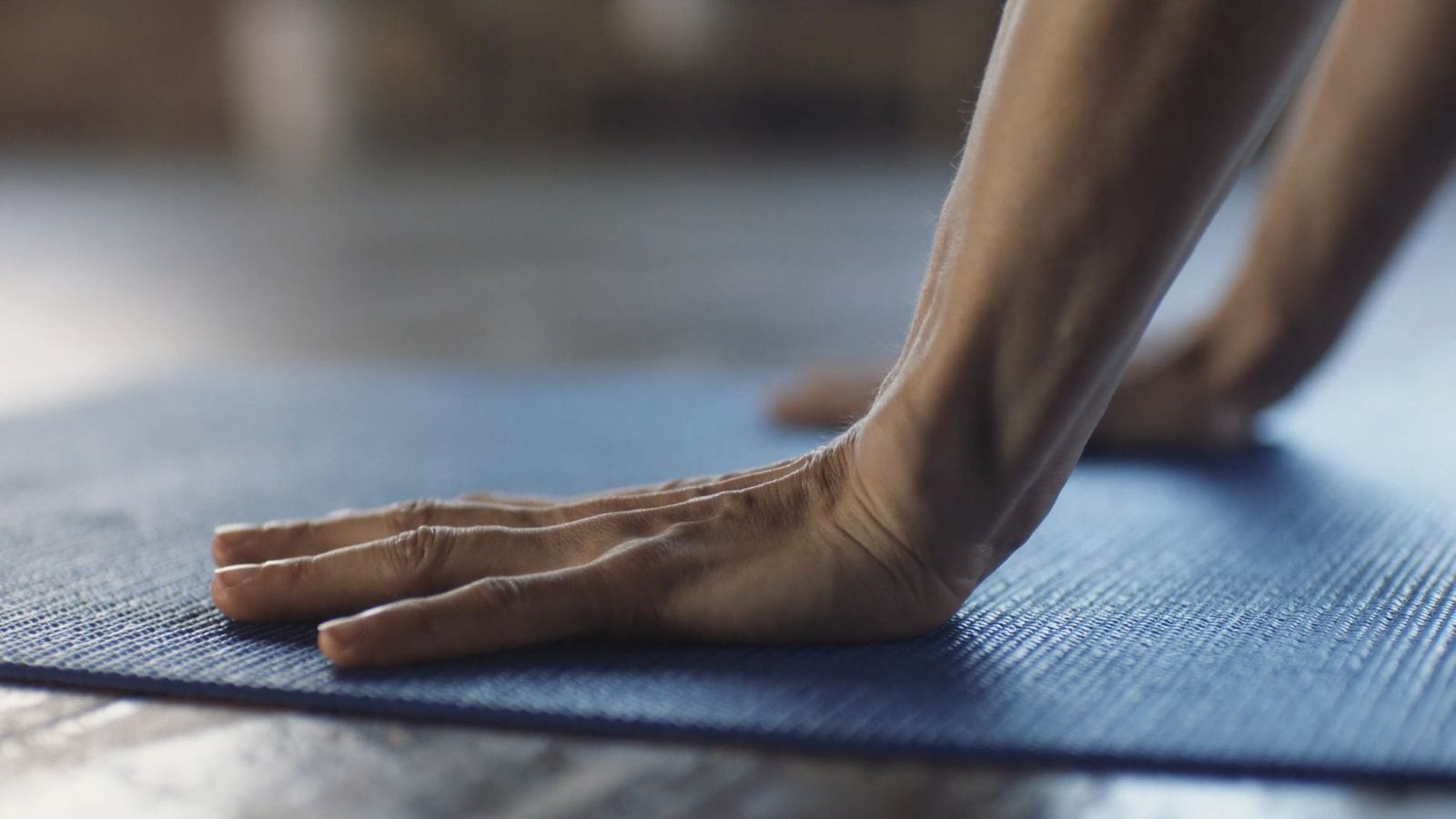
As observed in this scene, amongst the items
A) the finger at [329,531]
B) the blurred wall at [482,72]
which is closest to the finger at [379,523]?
the finger at [329,531]

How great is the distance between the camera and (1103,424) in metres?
1.25

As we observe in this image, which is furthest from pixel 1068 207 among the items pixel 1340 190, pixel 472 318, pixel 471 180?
pixel 471 180

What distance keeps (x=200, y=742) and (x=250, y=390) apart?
1053 mm

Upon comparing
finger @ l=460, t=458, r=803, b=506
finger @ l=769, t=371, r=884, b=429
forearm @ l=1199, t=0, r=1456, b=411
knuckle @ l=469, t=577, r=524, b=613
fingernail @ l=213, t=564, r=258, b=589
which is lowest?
finger @ l=769, t=371, r=884, b=429

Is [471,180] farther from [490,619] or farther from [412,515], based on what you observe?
[490,619]

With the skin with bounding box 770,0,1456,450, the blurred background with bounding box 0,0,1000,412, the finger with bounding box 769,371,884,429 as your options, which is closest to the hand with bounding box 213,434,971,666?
the skin with bounding box 770,0,1456,450

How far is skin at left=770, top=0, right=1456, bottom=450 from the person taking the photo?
112 centimetres

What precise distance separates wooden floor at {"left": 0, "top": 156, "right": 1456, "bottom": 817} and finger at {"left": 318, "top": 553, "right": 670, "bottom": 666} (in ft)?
0.15

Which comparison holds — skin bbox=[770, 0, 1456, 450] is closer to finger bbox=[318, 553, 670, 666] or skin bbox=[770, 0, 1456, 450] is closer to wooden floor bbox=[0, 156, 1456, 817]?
finger bbox=[318, 553, 670, 666]

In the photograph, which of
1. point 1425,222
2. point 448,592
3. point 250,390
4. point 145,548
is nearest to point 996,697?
point 448,592

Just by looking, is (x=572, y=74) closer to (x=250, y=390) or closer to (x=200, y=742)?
(x=250, y=390)

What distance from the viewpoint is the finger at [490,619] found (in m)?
0.64

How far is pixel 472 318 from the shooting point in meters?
2.39

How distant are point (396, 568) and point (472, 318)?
173 cm
